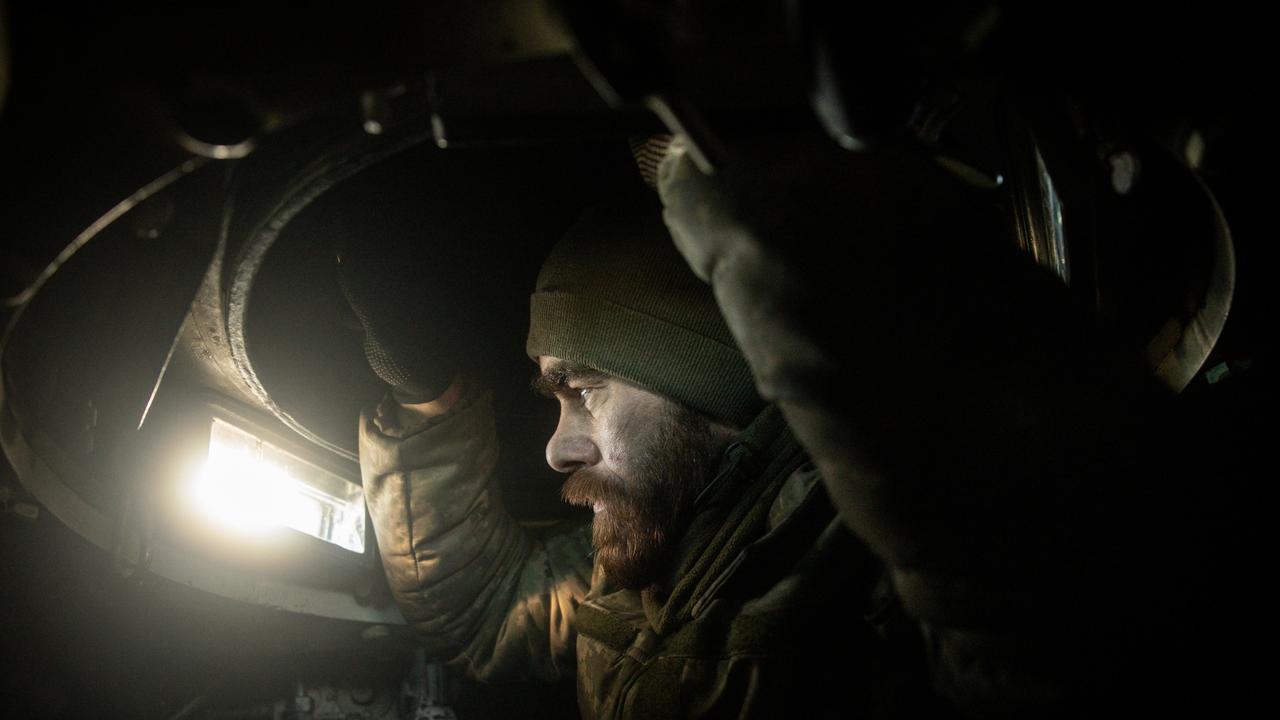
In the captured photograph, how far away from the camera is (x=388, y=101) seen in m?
0.72

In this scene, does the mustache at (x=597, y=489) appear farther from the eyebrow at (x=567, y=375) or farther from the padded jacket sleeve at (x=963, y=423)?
the padded jacket sleeve at (x=963, y=423)

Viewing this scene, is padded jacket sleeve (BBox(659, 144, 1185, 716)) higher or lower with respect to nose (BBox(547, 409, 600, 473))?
lower

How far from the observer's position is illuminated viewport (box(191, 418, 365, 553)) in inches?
56.1

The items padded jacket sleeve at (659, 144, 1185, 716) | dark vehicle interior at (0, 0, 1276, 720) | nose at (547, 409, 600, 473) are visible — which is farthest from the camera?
nose at (547, 409, 600, 473)

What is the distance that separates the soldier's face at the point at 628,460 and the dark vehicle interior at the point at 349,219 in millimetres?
297

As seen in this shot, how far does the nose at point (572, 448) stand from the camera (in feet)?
5.85

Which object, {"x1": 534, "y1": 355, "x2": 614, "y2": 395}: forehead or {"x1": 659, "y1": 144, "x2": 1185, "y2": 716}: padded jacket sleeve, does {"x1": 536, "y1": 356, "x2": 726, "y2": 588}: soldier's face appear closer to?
{"x1": 534, "y1": 355, "x2": 614, "y2": 395}: forehead

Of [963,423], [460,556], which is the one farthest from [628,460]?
[963,423]

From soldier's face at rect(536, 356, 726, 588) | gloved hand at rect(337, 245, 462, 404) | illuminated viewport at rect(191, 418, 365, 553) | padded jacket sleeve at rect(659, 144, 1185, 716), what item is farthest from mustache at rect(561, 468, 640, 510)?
padded jacket sleeve at rect(659, 144, 1185, 716)

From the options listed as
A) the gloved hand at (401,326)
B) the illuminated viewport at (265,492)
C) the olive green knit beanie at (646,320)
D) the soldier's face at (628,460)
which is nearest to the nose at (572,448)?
the soldier's face at (628,460)

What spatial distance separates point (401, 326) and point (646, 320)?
0.49m

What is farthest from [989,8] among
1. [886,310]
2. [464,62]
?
[464,62]

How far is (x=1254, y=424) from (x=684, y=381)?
94cm

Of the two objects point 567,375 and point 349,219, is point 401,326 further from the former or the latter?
point 567,375
